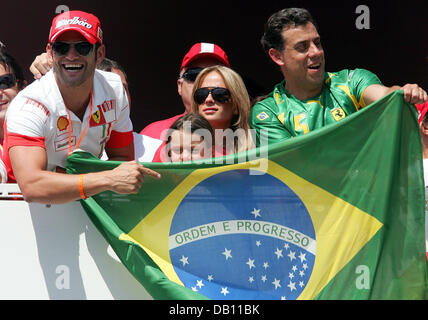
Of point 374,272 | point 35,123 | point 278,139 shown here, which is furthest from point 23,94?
point 374,272

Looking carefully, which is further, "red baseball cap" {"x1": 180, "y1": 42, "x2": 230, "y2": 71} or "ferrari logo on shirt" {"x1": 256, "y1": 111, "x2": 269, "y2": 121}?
"red baseball cap" {"x1": 180, "y1": 42, "x2": 230, "y2": 71}

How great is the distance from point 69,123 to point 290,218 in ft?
3.96

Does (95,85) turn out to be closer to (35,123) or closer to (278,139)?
(35,123)

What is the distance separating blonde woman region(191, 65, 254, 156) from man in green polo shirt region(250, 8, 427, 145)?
0.08 m

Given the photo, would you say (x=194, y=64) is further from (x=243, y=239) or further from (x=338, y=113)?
(x=243, y=239)

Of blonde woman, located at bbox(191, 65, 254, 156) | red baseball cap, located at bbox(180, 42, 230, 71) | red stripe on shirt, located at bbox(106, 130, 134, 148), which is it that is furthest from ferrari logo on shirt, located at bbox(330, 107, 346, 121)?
red stripe on shirt, located at bbox(106, 130, 134, 148)

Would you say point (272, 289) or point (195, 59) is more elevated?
point (195, 59)

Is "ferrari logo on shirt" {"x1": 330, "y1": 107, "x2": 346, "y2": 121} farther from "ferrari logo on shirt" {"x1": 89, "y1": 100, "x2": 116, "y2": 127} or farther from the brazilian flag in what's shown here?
"ferrari logo on shirt" {"x1": 89, "y1": 100, "x2": 116, "y2": 127}

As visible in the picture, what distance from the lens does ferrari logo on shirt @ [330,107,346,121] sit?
11.4ft

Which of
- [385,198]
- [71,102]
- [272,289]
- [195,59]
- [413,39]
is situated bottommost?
[272,289]

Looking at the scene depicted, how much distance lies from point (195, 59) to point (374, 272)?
6.40ft

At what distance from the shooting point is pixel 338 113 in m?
3.50

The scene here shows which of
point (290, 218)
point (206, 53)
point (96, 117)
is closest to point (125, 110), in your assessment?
point (96, 117)

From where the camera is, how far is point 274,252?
3.01m
